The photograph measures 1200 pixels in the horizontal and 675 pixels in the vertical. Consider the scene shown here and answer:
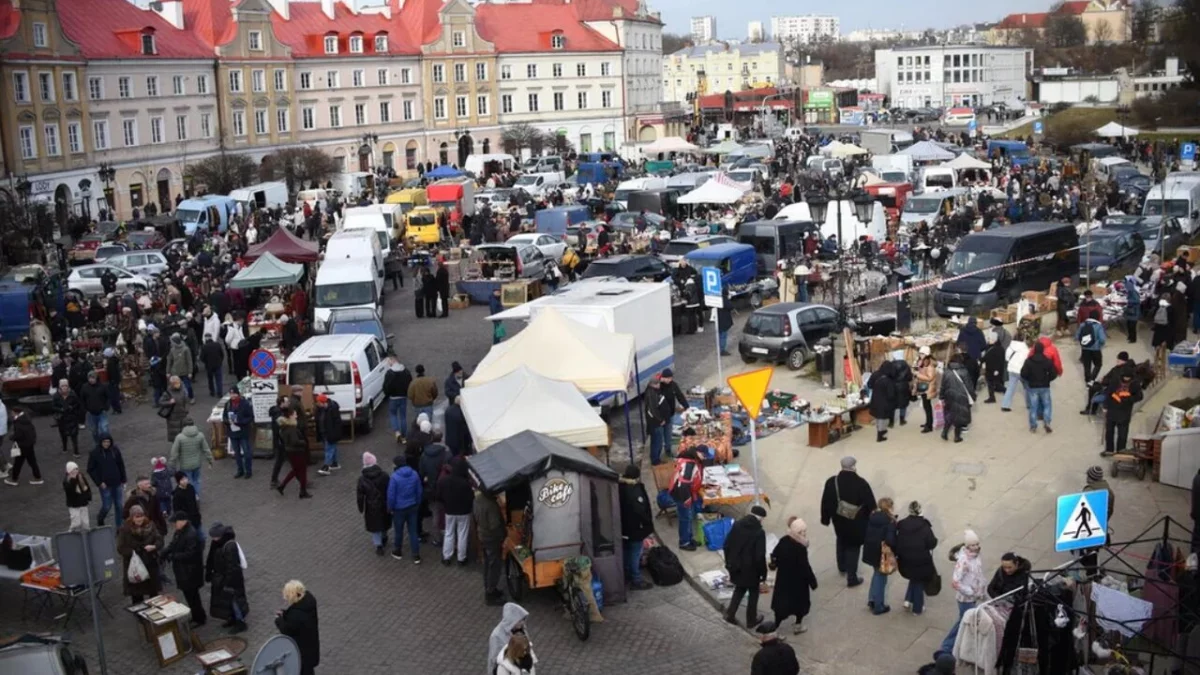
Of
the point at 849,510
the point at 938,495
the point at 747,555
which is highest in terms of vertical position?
the point at 849,510

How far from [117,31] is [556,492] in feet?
170

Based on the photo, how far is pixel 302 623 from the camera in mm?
10922

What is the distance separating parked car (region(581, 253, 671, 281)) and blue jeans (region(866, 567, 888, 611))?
1614 cm

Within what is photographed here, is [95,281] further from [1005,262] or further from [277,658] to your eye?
[277,658]

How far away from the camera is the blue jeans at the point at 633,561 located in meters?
13.7

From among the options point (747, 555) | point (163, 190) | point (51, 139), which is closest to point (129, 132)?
point (163, 190)

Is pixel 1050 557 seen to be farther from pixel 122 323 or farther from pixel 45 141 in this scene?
pixel 45 141

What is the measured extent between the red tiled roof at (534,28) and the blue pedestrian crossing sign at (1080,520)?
76099mm

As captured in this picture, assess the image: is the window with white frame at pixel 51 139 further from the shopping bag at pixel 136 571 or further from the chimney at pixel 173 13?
the shopping bag at pixel 136 571

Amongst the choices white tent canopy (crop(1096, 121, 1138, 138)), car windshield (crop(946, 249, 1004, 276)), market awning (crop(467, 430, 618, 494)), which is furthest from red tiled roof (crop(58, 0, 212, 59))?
white tent canopy (crop(1096, 121, 1138, 138))

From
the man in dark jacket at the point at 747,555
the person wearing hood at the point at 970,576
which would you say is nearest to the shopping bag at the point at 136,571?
the man in dark jacket at the point at 747,555

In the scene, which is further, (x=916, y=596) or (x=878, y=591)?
(x=878, y=591)

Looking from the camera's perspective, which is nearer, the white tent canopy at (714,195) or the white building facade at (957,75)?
the white tent canopy at (714,195)

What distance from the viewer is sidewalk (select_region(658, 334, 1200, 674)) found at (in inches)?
482
